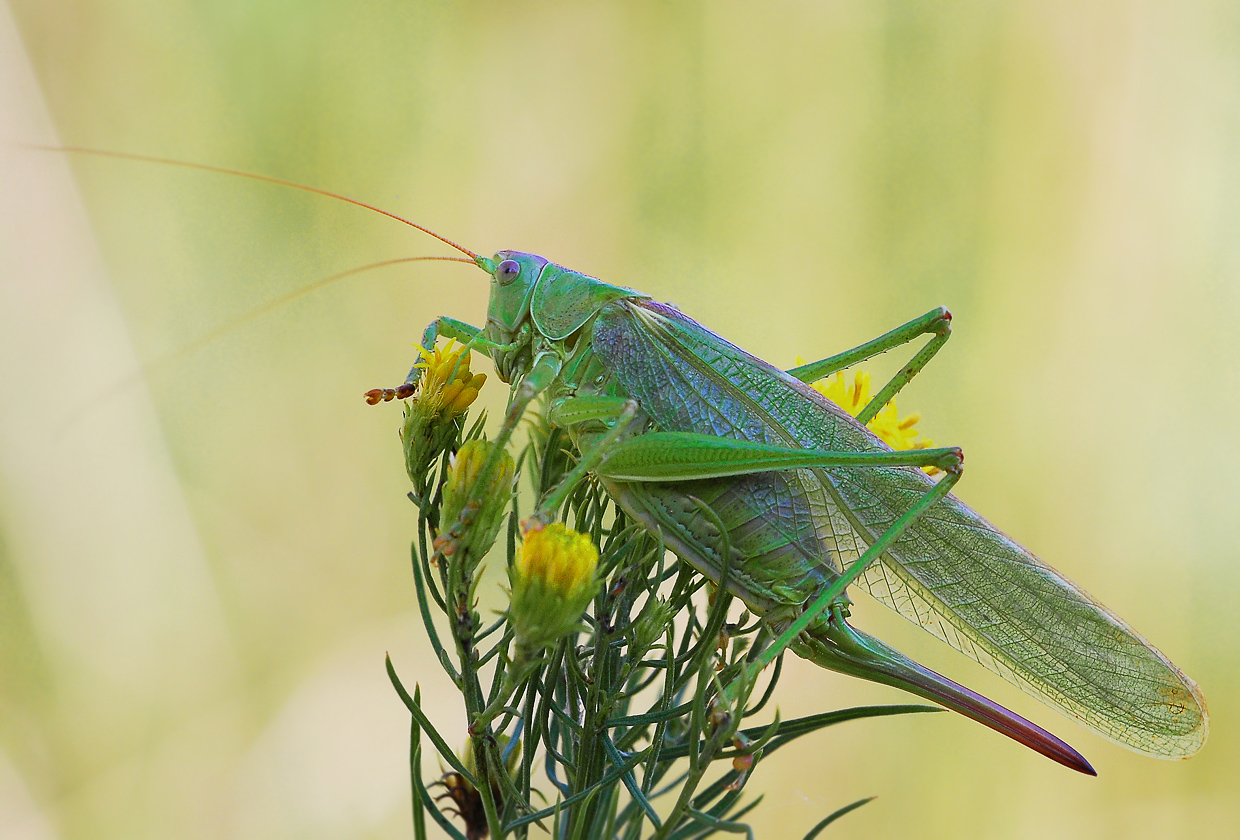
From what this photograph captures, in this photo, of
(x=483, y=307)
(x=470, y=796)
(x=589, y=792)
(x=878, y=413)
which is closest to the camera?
(x=589, y=792)

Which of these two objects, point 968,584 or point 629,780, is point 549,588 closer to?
point 629,780

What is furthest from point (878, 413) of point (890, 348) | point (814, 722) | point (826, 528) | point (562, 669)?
point (562, 669)

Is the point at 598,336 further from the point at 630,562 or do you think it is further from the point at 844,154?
the point at 844,154

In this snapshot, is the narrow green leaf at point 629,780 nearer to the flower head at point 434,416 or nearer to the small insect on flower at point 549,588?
the small insect on flower at point 549,588

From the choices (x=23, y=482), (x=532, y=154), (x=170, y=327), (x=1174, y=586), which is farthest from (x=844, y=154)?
(x=23, y=482)

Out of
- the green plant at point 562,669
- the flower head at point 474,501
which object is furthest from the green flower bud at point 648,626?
the flower head at point 474,501

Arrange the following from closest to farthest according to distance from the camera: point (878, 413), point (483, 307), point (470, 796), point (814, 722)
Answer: point (814, 722), point (470, 796), point (878, 413), point (483, 307)
